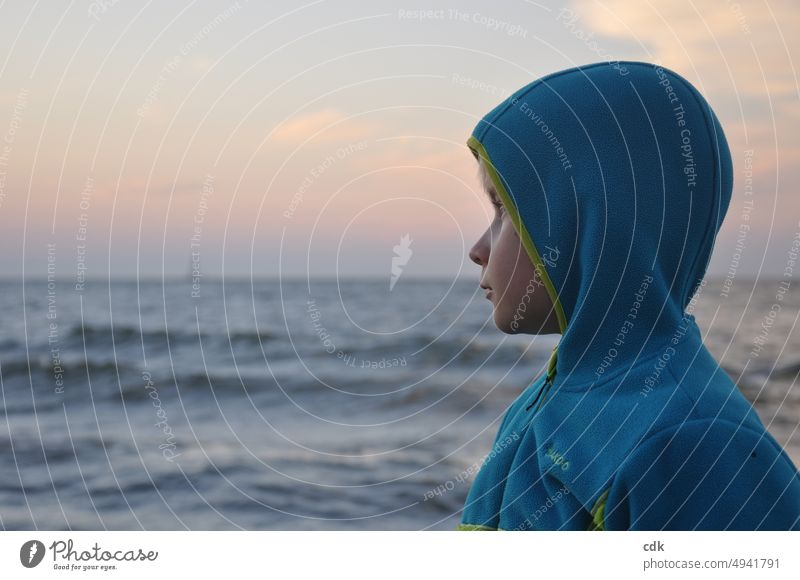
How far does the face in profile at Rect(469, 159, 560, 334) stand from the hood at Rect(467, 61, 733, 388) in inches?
0.8

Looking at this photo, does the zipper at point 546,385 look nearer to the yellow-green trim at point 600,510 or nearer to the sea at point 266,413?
the yellow-green trim at point 600,510

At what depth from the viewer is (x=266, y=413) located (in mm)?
5824

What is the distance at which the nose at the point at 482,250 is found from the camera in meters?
1.31

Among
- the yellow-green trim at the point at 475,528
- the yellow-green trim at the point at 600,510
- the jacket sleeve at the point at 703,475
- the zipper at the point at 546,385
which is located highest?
the zipper at the point at 546,385

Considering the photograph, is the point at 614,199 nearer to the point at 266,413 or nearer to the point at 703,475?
the point at 703,475

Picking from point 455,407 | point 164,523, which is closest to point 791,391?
point 455,407

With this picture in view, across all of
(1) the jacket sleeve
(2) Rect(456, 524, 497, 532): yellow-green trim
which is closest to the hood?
(1) the jacket sleeve

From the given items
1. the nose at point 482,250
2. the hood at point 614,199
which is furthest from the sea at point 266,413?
the nose at point 482,250

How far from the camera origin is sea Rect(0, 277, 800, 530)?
12.8ft

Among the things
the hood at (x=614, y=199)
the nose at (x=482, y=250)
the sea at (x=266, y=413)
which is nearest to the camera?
the hood at (x=614, y=199)

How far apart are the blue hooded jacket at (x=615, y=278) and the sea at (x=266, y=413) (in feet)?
1.20

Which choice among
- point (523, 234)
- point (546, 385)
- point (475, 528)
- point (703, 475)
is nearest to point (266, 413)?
point (475, 528)
